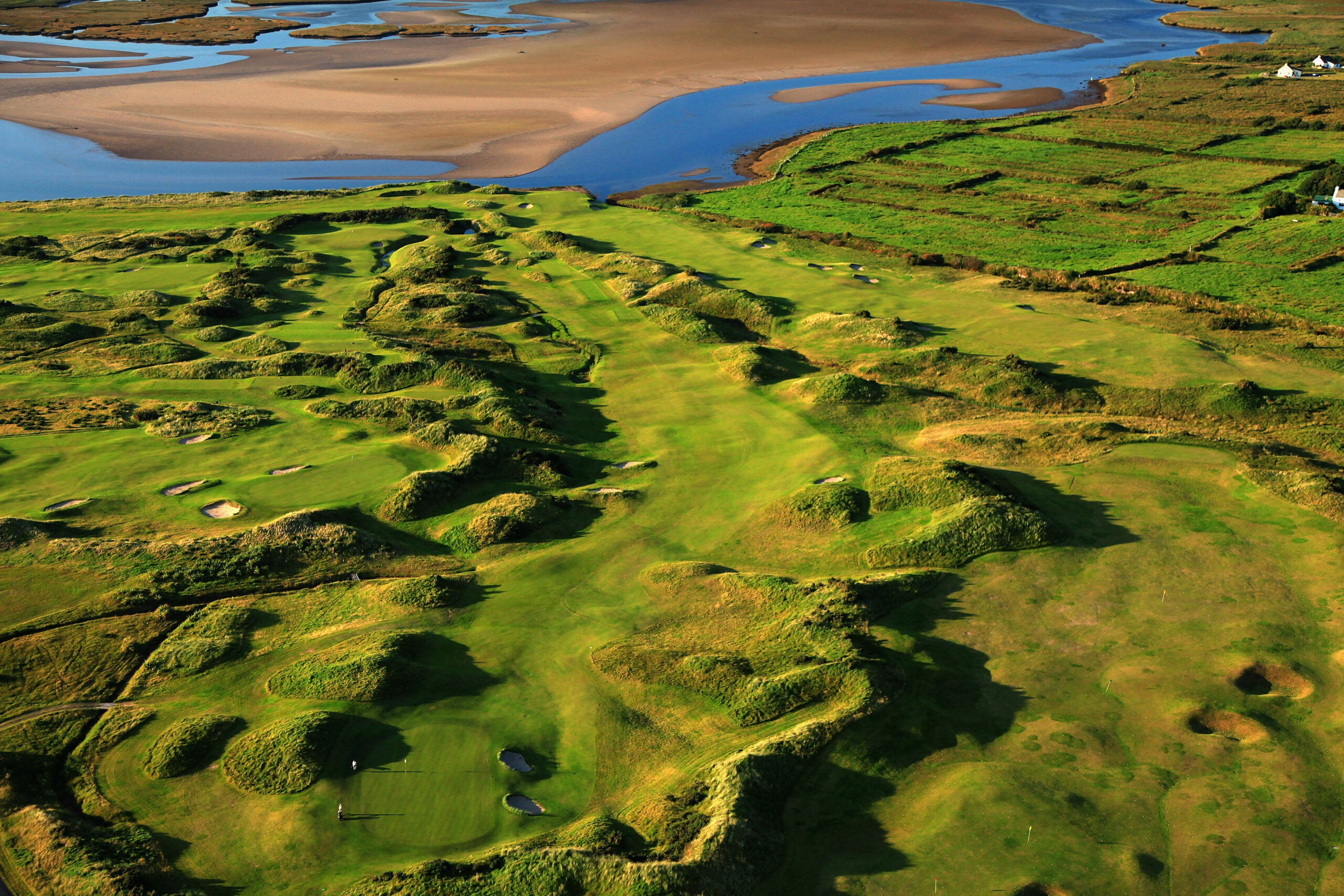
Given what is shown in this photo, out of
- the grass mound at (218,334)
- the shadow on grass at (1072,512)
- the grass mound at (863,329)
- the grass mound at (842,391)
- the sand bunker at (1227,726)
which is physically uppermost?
the grass mound at (863,329)

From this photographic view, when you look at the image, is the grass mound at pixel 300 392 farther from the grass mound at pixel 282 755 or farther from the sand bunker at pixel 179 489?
the grass mound at pixel 282 755

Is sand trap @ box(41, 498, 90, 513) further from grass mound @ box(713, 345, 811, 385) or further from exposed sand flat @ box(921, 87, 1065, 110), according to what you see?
exposed sand flat @ box(921, 87, 1065, 110)

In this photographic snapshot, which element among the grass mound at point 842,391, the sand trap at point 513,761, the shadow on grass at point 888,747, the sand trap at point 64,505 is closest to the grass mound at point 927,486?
the shadow on grass at point 888,747

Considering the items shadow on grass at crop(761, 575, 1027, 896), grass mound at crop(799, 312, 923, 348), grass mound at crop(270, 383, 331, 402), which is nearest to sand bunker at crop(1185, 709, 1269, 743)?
shadow on grass at crop(761, 575, 1027, 896)

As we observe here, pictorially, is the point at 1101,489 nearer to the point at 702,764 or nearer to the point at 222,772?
the point at 702,764

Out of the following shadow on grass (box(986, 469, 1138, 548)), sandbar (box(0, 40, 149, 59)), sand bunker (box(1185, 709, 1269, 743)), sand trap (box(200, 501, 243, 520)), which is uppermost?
sandbar (box(0, 40, 149, 59))

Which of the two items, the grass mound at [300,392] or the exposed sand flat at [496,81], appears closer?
the grass mound at [300,392]
